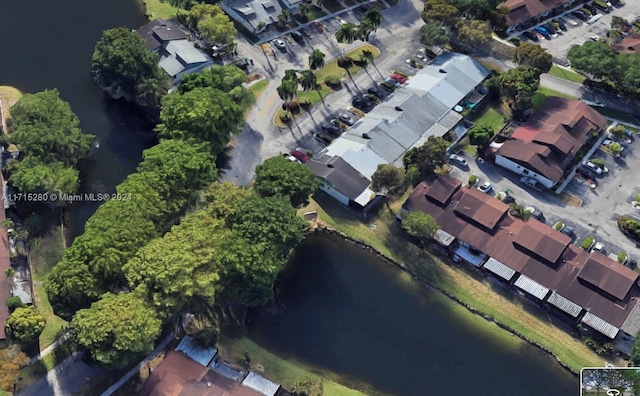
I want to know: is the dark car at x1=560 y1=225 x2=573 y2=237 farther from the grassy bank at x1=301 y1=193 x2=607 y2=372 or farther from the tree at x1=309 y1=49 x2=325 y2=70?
the tree at x1=309 y1=49 x2=325 y2=70

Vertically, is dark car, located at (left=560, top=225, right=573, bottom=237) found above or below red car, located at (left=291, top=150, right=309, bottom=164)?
below

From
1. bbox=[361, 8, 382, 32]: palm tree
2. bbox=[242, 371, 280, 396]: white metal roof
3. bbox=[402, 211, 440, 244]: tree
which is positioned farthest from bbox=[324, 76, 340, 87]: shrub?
bbox=[242, 371, 280, 396]: white metal roof

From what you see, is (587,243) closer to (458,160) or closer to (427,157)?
(458,160)

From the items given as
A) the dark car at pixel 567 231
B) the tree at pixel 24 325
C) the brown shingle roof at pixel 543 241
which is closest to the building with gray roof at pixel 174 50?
the tree at pixel 24 325

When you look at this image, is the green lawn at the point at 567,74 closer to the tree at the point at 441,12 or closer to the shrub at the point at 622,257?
the tree at the point at 441,12

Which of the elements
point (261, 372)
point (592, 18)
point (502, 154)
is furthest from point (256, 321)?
point (592, 18)

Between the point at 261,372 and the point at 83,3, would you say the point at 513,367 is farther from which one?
the point at 83,3

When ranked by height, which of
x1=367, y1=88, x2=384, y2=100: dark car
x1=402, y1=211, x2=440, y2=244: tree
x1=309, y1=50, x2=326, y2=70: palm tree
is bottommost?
x1=402, y1=211, x2=440, y2=244: tree
